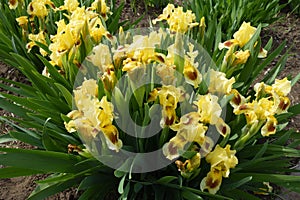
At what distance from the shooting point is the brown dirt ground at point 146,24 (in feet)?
7.20

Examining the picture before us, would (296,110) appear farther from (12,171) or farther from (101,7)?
(12,171)

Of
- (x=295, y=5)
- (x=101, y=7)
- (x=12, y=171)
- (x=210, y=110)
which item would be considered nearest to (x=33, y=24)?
(x=101, y=7)

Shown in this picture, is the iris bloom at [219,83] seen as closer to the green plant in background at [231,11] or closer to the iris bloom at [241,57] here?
the iris bloom at [241,57]

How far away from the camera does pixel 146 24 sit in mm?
3529

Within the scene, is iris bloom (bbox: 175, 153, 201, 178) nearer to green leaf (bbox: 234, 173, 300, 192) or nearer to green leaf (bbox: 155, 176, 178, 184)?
green leaf (bbox: 155, 176, 178, 184)

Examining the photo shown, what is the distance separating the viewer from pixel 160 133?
1.92 metres

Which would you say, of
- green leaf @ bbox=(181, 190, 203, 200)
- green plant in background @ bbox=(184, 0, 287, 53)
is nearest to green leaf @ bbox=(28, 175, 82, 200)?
green leaf @ bbox=(181, 190, 203, 200)

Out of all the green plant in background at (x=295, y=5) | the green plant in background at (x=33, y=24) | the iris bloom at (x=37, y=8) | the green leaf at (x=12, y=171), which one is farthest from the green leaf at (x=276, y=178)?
the green plant in background at (x=295, y=5)

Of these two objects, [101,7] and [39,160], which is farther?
[101,7]

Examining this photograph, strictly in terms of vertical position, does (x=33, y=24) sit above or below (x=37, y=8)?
below

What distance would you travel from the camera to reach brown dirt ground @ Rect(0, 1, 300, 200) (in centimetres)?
219

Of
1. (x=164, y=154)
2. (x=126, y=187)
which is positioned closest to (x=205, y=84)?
(x=164, y=154)

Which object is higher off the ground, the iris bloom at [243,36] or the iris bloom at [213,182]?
the iris bloom at [243,36]

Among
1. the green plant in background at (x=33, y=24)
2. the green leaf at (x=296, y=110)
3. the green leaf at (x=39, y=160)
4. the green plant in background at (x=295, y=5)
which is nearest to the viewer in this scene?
the green leaf at (x=39, y=160)
